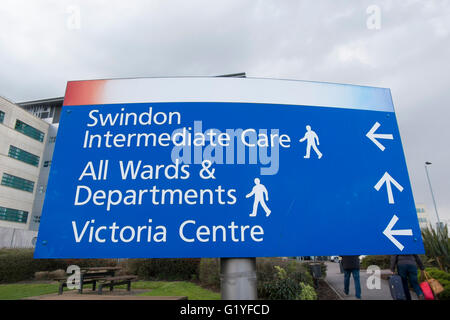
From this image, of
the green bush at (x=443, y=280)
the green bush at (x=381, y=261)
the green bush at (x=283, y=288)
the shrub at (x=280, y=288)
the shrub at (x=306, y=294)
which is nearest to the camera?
the green bush at (x=443, y=280)

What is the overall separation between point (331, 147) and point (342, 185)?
281mm

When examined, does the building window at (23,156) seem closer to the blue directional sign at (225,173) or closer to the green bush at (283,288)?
the green bush at (283,288)

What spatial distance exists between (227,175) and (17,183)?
39400mm

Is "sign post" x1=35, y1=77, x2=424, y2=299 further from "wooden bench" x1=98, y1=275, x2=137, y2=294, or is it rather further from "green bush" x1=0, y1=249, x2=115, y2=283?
"green bush" x1=0, y1=249, x2=115, y2=283

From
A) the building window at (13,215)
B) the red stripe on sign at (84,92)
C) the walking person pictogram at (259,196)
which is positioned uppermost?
the building window at (13,215)

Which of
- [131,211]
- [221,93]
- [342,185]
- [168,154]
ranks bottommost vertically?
[131,211]

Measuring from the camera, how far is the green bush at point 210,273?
392 inches

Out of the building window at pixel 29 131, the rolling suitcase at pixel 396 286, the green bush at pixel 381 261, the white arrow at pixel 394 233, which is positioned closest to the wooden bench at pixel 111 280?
the rolling suitcase at pixel 396 286

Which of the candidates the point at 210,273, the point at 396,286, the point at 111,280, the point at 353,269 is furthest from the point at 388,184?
the point at 210,273

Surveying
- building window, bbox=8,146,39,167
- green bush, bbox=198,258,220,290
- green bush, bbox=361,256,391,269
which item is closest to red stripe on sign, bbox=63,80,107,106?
green bush, bbox=198,258,220,290

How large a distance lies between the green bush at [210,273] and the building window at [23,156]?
3223 cm
